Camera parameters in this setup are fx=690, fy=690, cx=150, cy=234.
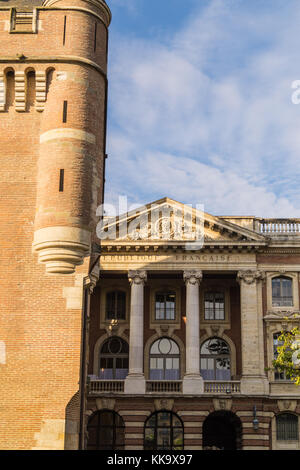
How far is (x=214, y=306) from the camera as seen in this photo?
1914 inches

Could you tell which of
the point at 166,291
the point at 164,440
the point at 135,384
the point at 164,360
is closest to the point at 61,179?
the point at 135,384

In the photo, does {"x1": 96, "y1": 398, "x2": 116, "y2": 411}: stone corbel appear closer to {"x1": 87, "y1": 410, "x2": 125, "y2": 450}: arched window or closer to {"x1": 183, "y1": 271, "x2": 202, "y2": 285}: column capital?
{"x1": 87, "y1": 410, "x2": 125, "y2": 450}: arched window

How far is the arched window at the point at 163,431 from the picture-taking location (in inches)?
1757

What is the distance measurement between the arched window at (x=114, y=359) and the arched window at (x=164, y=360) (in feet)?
6.23

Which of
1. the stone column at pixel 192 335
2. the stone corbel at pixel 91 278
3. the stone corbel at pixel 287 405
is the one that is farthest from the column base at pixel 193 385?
the stone corbel at pixel 91 278

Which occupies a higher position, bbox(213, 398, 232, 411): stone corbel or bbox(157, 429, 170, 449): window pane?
bbox(213, 398, 232, 411): stone corbel

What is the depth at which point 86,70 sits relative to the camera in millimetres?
20297

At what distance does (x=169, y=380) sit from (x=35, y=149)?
27.9 m

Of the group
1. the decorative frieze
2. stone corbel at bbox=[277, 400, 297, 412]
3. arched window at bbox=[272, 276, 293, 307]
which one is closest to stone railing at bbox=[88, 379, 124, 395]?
stone corbel at bbox=[277, 400, 297, 412]

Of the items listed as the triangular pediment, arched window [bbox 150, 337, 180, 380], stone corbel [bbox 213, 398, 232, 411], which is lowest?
stone corbel [bbox 213, 398, 232, 411]

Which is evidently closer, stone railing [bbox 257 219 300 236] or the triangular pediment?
the triangular pediment

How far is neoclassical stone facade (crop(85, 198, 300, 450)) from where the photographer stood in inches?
1740
